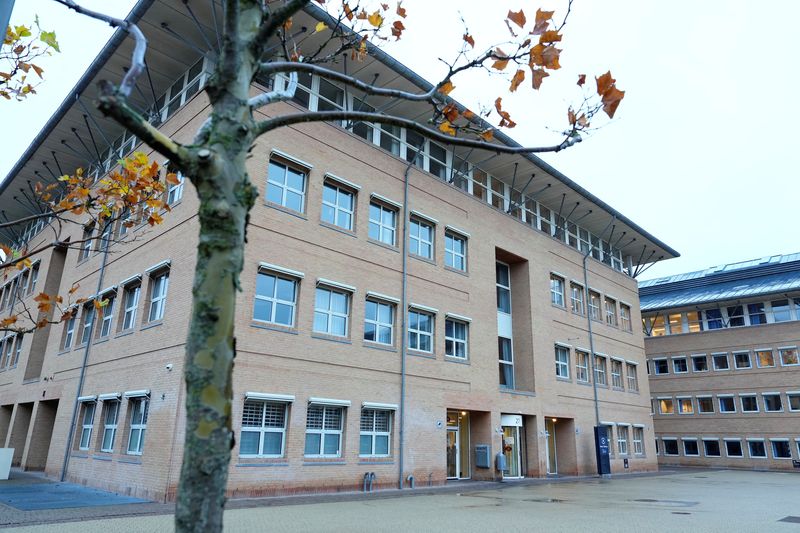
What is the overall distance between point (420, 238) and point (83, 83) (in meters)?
12.8

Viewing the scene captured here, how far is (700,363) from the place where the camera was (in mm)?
40844

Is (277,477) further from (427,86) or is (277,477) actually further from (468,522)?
(427,86)

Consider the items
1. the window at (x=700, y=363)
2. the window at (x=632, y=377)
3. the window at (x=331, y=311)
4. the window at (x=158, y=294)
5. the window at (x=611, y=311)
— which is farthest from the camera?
the window at (x=700, y=363)

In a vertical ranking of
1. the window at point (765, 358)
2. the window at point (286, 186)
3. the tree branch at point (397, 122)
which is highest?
the window at point (286, 186)

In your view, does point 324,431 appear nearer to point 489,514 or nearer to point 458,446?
point 489,514

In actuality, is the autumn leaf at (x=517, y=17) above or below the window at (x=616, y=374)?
below

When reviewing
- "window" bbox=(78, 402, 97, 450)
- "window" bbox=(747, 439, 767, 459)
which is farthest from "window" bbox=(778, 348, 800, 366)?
"window" bbox=(78, 402, 97, 450)

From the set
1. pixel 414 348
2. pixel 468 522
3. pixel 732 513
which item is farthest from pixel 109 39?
pixel 732 513

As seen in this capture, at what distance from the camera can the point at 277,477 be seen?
14.5m

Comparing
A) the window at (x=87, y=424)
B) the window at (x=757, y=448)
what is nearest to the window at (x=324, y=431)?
the window at (x=87, y=424)

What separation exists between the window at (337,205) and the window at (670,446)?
33780 millimetres

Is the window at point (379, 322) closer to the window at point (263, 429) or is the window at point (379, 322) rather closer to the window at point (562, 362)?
the window at point (263, 429)

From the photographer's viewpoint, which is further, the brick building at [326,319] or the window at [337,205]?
the window at [337,205]

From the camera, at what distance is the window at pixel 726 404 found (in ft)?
127
